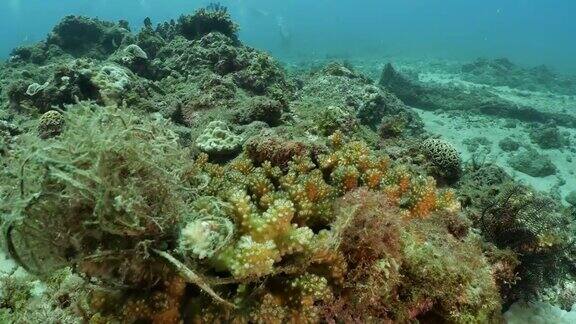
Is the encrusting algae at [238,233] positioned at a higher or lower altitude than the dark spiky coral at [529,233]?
higher

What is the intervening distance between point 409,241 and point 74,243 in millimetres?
3267

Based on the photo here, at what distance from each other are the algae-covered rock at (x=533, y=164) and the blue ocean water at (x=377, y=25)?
1161 inches

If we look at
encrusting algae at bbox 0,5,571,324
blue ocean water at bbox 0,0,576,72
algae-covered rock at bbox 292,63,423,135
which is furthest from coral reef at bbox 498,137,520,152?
blue ocean water at bbox 0,0,576,72

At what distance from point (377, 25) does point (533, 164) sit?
92.9m

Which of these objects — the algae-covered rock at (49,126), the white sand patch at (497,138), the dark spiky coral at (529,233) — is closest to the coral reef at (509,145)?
the white sand patch at (497,138)

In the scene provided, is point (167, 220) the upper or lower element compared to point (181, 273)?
upper

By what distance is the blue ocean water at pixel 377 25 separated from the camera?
57.0 m

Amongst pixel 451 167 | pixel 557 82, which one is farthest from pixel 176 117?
pixel 557 82

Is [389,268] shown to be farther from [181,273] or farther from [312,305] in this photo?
[181,273]

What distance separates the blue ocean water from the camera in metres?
57.0

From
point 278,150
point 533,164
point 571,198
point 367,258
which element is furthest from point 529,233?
point 533,164

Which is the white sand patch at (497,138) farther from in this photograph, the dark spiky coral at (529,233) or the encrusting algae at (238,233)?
the encrusting algae at (238,233)

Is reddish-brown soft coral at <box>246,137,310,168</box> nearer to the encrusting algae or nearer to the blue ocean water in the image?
the encrusting algae

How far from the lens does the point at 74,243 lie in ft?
10.5
